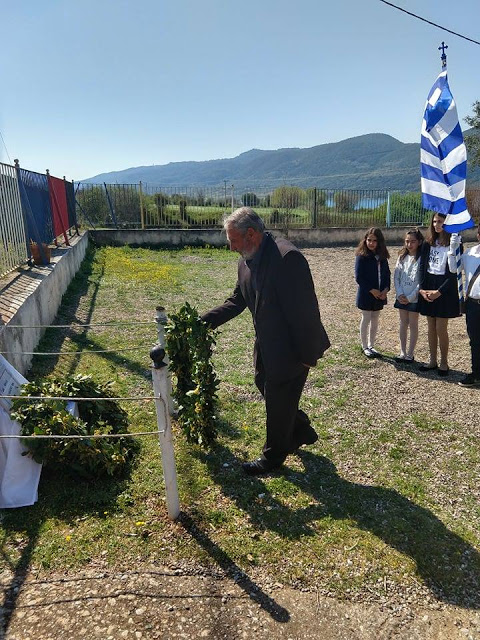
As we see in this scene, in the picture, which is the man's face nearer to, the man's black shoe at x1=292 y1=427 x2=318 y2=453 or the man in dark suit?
the man in dark suit

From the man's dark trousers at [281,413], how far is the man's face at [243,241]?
856 millimetres

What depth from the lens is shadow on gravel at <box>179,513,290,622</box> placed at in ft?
8.13

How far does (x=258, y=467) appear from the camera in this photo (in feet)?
11.8

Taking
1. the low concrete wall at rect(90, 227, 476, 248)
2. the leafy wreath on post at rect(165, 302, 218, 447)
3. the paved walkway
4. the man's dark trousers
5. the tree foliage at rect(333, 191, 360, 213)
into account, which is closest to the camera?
the paved walkway

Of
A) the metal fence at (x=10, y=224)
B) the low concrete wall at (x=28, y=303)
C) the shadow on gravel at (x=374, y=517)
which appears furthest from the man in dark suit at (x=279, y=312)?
the metal fence at (x=10, y=224)

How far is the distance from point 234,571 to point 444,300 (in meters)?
4.06

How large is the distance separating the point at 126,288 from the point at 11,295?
4617 millimetres

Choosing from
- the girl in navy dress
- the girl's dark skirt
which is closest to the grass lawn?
the girl's dark skirt

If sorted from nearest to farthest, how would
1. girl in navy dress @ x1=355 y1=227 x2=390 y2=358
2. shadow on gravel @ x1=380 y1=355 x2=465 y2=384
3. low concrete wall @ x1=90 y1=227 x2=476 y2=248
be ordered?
shadow on gravel @ x1=380 y1=355 x2=465 y2=384 → girl in navy dress @ x1=355 y1=227 x2=390 y2=358 → low concrete wall @ x1=90 y1=227 x2=476 y2=248

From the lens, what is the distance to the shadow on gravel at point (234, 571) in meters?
2.48

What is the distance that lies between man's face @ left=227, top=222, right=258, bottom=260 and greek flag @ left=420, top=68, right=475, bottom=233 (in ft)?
10.7

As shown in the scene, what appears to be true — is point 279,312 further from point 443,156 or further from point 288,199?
point 288,199

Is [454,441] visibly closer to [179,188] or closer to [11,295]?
[11,295]

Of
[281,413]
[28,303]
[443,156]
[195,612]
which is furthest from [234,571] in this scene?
[443,156]
